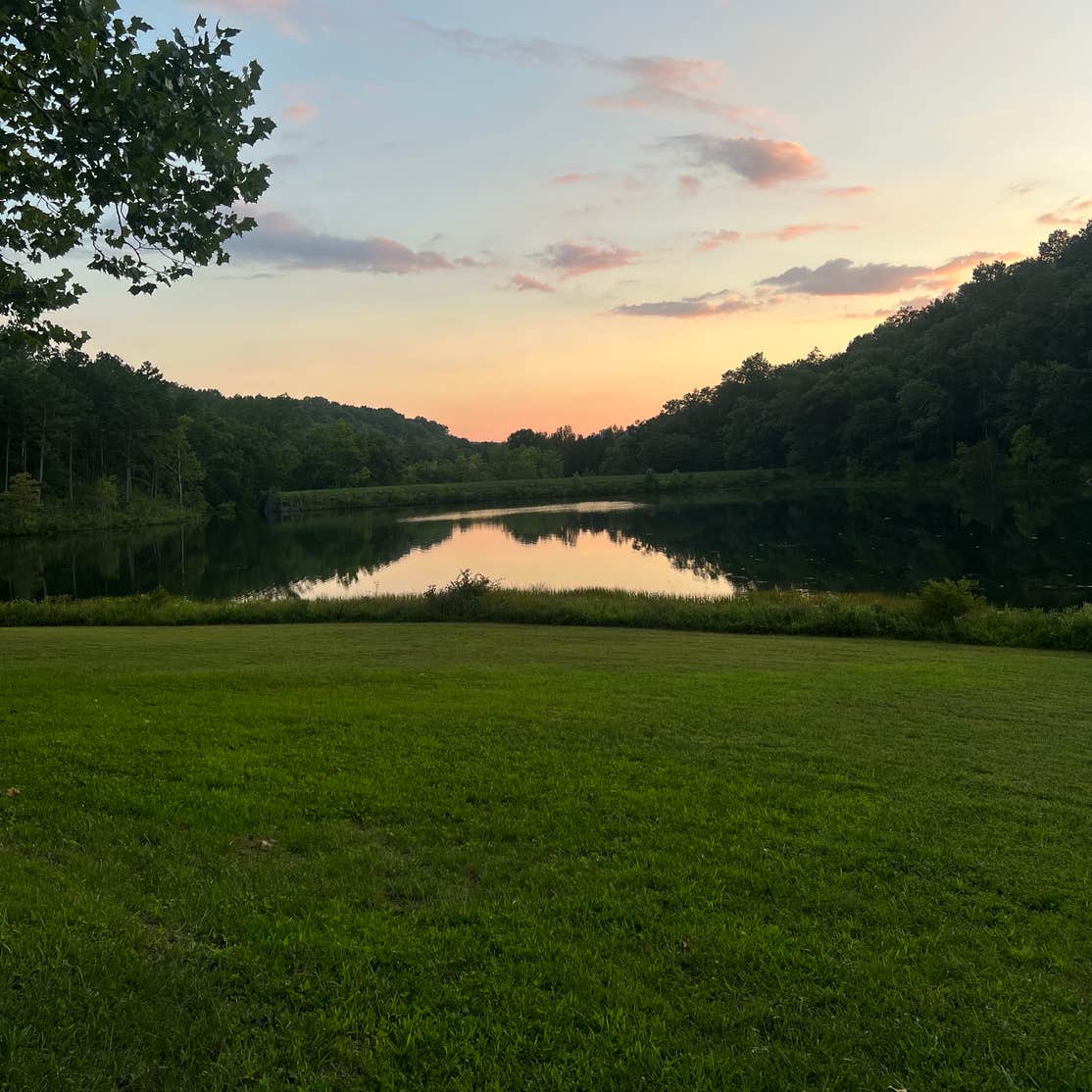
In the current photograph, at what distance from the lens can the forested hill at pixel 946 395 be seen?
76938mm

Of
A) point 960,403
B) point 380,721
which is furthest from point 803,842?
point 960,403

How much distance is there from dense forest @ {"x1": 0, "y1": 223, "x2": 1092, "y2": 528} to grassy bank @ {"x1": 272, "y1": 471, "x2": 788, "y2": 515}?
Result: 6796mm

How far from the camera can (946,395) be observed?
89.6m

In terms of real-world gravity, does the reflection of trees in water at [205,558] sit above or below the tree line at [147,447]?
below

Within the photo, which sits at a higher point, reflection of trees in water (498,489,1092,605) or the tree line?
the tree line

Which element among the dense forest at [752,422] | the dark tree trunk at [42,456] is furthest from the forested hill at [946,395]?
the dark tree trunk at [42,456]

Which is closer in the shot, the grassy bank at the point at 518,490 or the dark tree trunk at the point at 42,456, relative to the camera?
the dark tree trunk at the point at 42,456

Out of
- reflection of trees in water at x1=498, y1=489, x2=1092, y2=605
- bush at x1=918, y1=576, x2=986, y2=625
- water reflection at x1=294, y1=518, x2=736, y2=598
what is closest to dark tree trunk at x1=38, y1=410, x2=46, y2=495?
water reflection at x1=294, y1=518, x2=736, y2=598

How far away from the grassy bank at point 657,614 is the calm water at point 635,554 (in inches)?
354

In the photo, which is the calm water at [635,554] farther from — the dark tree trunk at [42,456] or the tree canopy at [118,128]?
the tree canopy at [118,128]

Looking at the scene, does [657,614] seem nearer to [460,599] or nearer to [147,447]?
[460,599]

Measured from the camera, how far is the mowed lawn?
3.15 m

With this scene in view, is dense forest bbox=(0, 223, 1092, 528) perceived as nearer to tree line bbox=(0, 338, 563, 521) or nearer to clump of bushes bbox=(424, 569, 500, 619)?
tree line bbox=(0, 338, 563, 521)

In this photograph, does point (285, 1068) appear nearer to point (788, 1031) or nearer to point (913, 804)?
point (788, 1031)
